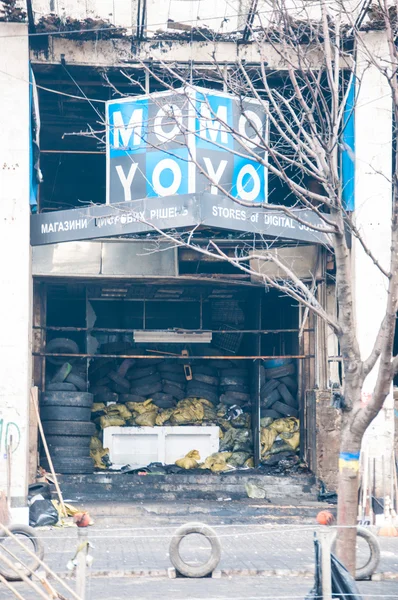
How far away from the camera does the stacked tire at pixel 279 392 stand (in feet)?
65.0

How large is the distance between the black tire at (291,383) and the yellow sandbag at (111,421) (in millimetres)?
3697

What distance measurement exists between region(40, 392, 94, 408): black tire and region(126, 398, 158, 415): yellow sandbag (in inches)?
83.0

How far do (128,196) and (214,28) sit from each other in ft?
11.8

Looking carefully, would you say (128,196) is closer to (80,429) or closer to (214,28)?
(214,28)

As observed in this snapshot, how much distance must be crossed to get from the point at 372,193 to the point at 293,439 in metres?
5.98

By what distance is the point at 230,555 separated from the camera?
1234 centimetres

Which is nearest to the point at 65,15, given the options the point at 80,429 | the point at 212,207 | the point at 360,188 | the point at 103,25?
the point at 103,25

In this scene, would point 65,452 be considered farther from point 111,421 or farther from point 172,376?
point 172,376

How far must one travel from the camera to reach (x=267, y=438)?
1950cm

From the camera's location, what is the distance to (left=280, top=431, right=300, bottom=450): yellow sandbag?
63.2ft

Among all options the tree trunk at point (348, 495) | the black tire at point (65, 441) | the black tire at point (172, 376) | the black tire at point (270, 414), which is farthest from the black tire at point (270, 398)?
the tree trunk at point (348, 495)

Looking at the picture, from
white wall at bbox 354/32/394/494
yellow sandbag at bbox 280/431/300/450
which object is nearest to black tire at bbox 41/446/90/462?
yellow sandbag at bbox 280/431/300/450

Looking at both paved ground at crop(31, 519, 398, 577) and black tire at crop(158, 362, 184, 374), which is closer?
paved ground at crop(31, 519, 398, 577)

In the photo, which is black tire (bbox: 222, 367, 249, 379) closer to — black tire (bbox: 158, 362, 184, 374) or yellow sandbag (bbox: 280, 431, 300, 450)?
black tire (bbox: 158, 362, 184, 374)
